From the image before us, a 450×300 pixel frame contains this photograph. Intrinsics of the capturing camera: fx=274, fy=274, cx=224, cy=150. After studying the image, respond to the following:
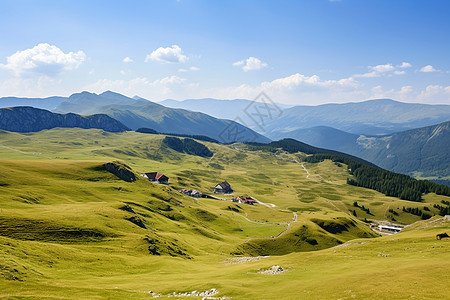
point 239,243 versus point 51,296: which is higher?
point 51,296

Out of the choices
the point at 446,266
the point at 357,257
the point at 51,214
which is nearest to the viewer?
the point at 446,266

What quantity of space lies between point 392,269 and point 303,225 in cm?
10187

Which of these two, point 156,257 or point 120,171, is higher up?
point 120,171

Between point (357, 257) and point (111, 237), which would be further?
point (111, 237)

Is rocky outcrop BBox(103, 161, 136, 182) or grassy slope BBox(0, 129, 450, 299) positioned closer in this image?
grassy slope BBox(0, 129, 450, 299)

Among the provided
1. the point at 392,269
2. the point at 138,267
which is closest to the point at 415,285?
the point at 392,269

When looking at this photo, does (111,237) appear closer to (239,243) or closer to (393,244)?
(239,243)

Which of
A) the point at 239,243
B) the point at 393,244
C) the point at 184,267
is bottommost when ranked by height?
the point at 239,243

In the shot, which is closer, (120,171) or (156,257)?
(156,257)

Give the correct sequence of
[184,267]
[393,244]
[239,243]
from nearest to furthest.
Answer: [184,267]
[393,244]
[239,243]

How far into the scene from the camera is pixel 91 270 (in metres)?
51.6

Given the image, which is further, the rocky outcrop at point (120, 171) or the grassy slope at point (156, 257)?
the rocky outcrop at point (120, 171)

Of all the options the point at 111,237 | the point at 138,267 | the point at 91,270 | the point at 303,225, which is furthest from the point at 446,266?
the point at 303,225

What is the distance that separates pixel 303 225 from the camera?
13838 centimetres
